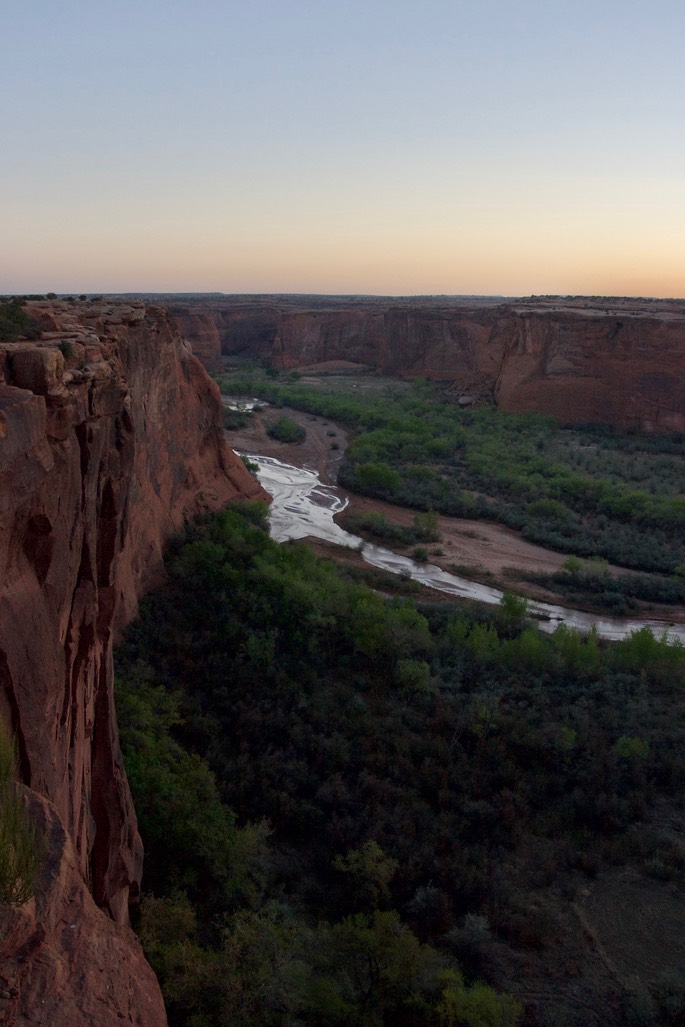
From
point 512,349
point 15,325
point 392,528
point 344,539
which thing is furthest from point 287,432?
point 15,325

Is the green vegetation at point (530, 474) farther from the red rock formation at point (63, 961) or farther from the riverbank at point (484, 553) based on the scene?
the red rock formation at point (63, 961)

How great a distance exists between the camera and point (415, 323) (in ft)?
240

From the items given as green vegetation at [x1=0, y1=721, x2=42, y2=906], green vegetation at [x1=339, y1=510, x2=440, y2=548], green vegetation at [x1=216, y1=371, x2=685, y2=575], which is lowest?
green vegetation at [x1=339, y1=510, x2=440, y2=548]

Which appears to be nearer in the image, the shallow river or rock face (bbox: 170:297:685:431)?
the shallow river

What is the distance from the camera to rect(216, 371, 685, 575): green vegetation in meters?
30.2

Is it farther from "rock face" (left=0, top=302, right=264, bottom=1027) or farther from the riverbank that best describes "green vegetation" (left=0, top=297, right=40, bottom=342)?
the riverbank

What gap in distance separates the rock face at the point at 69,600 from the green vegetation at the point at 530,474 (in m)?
22.7

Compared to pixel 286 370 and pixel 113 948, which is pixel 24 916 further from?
pixel 286 370

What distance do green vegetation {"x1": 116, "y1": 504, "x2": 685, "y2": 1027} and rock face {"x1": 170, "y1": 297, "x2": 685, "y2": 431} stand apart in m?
32.7

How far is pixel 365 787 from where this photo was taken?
1327 cm

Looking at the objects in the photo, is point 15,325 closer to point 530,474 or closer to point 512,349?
point 530,474

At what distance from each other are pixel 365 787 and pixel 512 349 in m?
46.3

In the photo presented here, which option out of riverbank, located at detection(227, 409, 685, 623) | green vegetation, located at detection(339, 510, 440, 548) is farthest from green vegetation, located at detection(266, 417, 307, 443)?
green vegetation, located at detection(339, 510, 440, 548)

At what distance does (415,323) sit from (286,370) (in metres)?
15.6
